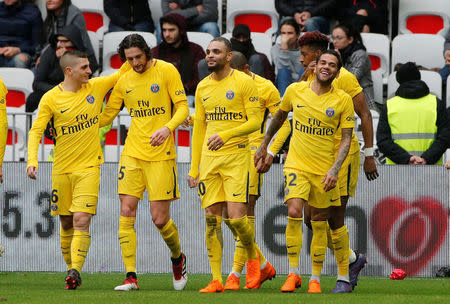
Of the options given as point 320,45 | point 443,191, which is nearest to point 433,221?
point 443,191

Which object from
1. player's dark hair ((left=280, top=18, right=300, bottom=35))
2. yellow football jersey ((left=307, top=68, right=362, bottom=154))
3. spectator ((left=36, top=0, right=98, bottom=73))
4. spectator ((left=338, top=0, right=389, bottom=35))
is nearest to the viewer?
yellow football jersey ((left=307, top=68, right=362, bottom=154))

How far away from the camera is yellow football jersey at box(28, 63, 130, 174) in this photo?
10539 millimetres

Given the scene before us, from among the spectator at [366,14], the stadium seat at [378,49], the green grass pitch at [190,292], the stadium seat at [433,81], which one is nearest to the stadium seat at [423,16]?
the spectator at [366,14]

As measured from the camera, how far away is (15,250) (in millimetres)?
13281

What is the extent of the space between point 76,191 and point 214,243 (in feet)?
4.78

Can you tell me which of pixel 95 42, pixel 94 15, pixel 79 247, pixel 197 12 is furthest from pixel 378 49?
pixel 79 247

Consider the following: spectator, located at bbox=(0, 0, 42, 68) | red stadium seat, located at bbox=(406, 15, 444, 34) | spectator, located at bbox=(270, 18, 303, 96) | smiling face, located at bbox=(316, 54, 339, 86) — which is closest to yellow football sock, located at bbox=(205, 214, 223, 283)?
smiling face, located at bbox=(316, 54, 339, 86)

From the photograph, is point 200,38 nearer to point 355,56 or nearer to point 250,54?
point 250,54

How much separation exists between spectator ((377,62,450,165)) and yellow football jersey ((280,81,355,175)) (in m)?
2.94

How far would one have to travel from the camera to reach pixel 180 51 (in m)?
14.9

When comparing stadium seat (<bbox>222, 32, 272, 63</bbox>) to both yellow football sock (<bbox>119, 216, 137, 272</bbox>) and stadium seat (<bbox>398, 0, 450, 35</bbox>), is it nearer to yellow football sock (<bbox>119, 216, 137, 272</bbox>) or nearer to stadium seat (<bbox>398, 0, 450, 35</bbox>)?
stadium seat (<bbox>398, 0, 450, 35</bbox>)

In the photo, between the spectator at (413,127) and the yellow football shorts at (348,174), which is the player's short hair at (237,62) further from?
the spectator at (413,127)

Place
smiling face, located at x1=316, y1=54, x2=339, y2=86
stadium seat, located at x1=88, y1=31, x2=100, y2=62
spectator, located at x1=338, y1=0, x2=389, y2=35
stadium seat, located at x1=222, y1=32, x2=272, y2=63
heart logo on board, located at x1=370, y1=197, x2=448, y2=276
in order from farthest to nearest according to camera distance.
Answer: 1. stadium seat, located at x1=88, y1=31, x2=100, y2=62
2. spectator, located at x1=338, y1=0, x2=389, y2=35
3. stadium seat, located at x1=222, y1=32, x2=272, y2=63
4. heart logo on board, located at x1=370, y1=197, x2=448, y2=276
5. smiling face, located at x1=316, y1=54, x2=339, y2=86

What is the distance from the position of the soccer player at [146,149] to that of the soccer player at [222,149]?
12.9 inches
